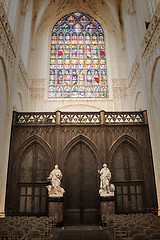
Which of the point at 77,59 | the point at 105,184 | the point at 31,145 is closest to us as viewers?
the point at 105,184

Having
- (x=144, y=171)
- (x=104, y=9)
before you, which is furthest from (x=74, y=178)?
(x=104, y=9)

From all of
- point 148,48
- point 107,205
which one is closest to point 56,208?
point 107,205

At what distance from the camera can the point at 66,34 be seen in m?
21.3

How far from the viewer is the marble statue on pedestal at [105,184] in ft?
35.9

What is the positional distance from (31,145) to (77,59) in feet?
34.2

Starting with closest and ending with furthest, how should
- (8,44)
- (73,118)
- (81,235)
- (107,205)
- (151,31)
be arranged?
1. (81,235)
2. (107,205)
3. (151,31)
4. (8,44)
5. (73,118)

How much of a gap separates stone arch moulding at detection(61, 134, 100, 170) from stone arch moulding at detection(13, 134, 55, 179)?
66cm

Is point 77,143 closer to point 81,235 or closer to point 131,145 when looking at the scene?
point 131,145

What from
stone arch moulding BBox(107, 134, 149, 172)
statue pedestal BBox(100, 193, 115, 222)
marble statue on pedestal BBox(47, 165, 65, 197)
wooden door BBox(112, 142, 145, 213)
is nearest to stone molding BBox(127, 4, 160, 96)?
stone arch moulding BBox(107, 134, 149, 172)

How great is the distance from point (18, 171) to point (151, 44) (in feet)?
33.1

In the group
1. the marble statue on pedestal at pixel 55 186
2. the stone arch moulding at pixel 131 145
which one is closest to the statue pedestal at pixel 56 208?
the marble statue on pedestal at pixel 55 186

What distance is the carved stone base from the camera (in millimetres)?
10680

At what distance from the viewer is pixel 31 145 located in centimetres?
1275

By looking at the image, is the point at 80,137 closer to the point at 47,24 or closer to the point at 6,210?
the point at 6,210
